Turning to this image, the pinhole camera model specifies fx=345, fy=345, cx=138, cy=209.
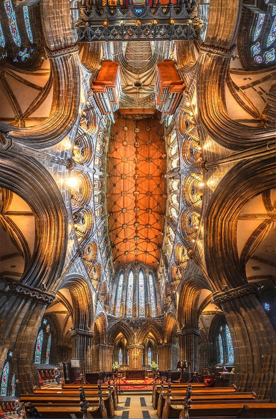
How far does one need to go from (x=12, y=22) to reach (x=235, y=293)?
53.9 feet

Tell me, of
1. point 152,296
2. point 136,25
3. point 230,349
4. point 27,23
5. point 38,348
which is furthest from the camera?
point 152,296

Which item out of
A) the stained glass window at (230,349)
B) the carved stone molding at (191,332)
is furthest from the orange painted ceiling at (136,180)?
the stained glass window at (230,349)

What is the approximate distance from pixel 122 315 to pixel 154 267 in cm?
553

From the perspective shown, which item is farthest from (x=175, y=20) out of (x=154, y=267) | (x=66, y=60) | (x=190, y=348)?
(x=154, y=267)

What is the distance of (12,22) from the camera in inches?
657

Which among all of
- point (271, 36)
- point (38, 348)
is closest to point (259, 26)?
point (271, 36)

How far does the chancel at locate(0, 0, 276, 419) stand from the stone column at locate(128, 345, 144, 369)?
6666mm

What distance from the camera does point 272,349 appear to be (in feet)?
43.9

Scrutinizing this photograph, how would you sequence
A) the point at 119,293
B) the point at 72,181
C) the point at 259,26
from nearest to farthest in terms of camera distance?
the point at 259,26 → the point at 72,181 → the point at 119,293

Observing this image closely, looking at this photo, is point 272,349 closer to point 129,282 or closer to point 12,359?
point 12,359

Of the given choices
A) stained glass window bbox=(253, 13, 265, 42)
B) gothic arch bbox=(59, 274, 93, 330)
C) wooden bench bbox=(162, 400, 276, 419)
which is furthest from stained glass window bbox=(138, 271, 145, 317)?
wooden bench bbox=(162, 400, 276, 419)

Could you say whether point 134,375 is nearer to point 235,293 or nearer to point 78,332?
point 78,332

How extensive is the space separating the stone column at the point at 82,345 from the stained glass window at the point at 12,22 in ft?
55.4

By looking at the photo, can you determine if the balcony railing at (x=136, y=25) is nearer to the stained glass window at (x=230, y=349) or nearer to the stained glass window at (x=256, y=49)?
the stained glass window at (x=256, y=49)
